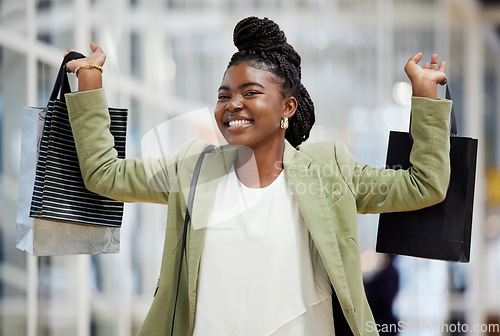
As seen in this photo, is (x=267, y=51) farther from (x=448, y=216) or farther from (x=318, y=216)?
(x=448, y=216)

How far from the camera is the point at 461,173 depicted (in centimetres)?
220

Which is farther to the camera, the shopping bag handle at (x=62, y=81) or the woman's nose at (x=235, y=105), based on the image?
the shopping bag handle at (x=62, y=81)

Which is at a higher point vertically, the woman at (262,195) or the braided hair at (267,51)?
the braided hair at (267,51)

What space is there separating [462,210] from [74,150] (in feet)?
4.00

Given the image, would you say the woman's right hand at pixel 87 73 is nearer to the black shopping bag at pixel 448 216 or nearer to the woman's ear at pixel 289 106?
the woman's ear at pixel 289 106

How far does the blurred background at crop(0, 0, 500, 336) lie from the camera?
282 centimetres

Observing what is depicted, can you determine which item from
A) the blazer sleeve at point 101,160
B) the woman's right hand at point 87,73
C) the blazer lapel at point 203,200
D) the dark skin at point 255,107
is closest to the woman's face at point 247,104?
the dark skin at point 255,107

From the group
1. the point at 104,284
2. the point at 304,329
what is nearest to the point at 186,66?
the point at 104,284

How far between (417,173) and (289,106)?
0.44m

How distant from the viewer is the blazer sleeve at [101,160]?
201 centimetres

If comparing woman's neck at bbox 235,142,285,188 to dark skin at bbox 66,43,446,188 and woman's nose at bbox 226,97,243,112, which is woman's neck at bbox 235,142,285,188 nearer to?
dark skin at bbox 66,43,446,188

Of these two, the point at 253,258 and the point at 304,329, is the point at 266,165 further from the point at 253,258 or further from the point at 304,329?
the point at 304,329

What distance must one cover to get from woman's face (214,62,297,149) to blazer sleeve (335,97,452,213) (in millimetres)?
274

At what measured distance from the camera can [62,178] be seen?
6.74 feet
